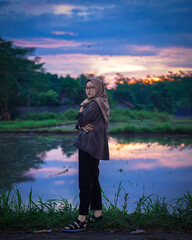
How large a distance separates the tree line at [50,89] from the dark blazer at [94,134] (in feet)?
70.3

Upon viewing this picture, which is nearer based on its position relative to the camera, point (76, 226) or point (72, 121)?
point (76, 226)

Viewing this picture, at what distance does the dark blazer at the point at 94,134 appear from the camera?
2932mm

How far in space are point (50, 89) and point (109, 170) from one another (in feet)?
87.4

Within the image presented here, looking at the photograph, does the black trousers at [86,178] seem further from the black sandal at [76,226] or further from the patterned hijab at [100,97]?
the patterned hijab at [100,97]

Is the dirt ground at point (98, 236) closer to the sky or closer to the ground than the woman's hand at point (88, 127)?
closer to the ground

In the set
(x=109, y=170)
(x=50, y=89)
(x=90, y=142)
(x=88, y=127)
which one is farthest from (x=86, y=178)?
(x=50, y=89)

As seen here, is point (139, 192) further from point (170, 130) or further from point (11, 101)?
point (11, 101)

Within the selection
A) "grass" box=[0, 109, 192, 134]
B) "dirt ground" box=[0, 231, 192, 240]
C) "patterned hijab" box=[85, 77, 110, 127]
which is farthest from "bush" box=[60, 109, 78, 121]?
"dirt ground" box=[0, 231, 192, 240]

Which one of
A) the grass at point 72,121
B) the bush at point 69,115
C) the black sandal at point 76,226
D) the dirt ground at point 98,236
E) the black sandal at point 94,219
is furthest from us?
the bush at point 69,115

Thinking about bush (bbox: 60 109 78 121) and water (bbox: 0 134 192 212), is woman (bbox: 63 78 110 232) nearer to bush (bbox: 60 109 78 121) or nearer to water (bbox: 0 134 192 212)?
water (bbox: 0 134 192 212)

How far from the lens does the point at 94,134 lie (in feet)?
9.74

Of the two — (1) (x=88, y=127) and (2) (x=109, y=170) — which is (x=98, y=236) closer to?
(1) (x=88, y=127)

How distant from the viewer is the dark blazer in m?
2.93

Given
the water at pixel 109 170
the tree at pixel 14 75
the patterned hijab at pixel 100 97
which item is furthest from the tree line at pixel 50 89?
the patterned hijab at pixel 100 97
